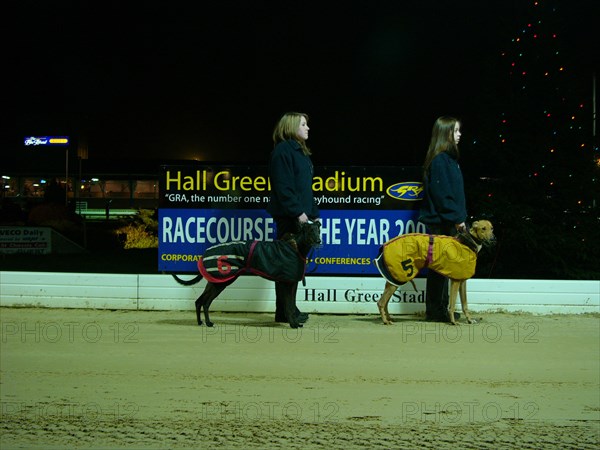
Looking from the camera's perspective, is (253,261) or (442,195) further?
(442,195)

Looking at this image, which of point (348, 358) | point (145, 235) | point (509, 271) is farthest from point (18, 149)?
point (348, 358)

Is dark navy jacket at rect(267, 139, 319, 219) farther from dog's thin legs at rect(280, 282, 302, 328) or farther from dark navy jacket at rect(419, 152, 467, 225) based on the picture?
dark navy jacket at rect(419, 152, 467, 225)

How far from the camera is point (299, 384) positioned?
18.6ft

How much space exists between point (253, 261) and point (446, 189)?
2083 millimetres

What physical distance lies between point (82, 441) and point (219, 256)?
322cm

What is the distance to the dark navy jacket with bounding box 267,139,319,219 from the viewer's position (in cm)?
761

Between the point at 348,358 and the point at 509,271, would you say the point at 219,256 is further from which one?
the point at 509,271

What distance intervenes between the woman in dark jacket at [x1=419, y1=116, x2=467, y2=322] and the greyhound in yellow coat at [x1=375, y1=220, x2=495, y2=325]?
1.03 feet

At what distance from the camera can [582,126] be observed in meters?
11.3

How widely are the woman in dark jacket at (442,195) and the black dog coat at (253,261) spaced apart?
1584 millimetres

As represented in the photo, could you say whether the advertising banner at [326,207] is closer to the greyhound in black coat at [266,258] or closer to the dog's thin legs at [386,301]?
the dog's thin legs at [386,301]

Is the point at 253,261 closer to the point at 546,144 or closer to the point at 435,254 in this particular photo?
the point at 435,254

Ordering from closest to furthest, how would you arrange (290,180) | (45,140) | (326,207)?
(290,180) → (326,207) → (45,140)

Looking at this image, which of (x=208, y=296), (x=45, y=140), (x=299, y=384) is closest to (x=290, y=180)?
(x=208, y=296)
